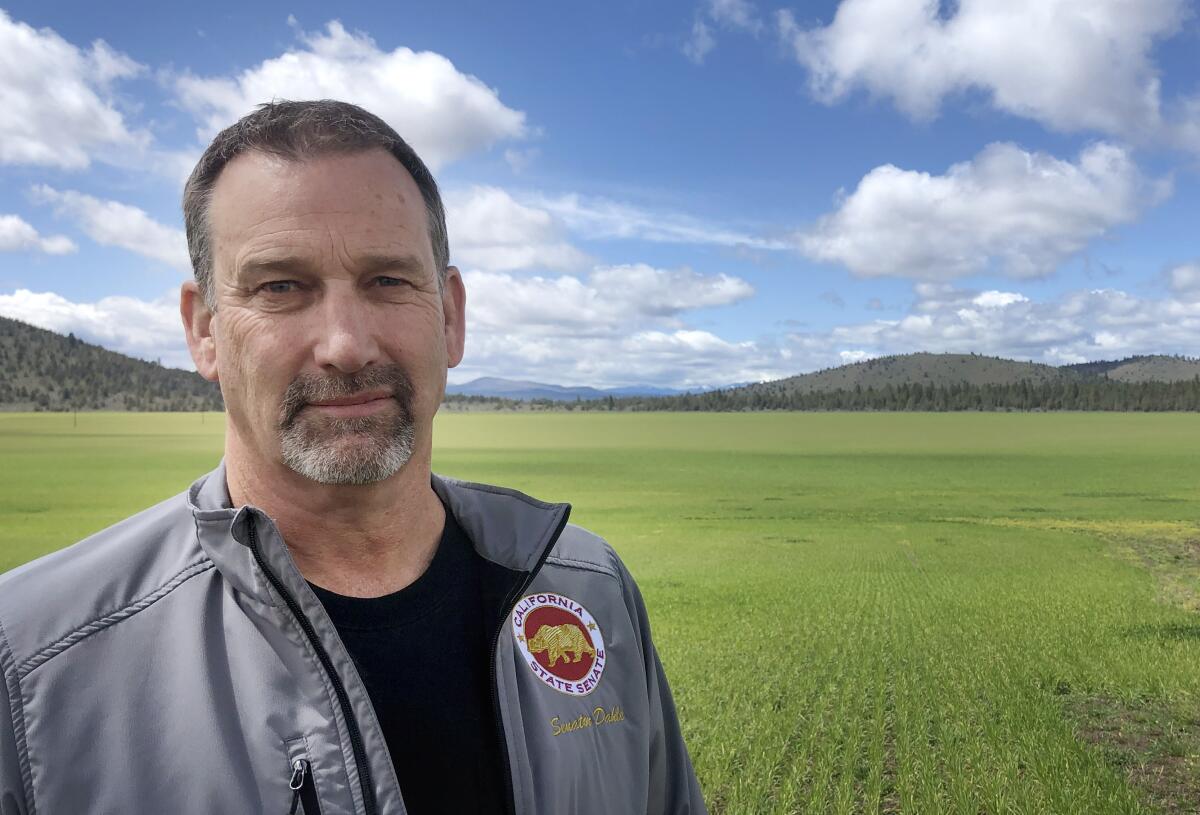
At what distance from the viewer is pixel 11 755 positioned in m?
1.84

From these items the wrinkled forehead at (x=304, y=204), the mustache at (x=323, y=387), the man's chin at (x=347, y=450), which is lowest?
the man's chin at (x=347, y=450)

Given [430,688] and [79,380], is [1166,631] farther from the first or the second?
[79,380]

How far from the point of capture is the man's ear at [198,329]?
8.60 feet

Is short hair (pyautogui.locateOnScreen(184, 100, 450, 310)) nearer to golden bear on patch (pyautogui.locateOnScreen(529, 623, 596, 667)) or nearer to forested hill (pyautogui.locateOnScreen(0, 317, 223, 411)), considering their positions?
golden bear on patch (pyautogui.locateOnScreen(529, 623, 596, 667))

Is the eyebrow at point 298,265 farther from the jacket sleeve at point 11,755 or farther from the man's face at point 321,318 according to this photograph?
the jacket sleeve at point 11,755

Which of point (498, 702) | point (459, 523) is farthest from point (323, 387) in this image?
point (498, 702)

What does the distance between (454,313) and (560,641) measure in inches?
44.8

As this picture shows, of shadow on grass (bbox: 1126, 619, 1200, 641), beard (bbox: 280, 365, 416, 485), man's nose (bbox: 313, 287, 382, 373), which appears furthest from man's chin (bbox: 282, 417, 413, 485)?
shadow on grass (bbox: 1126, 619, 1200, 641)

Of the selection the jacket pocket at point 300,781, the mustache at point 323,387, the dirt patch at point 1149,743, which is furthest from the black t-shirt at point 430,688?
the dirt patch at point 1149,743

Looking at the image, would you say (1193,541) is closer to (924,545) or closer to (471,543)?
(924,545)

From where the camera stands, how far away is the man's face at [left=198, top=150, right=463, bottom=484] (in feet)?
7.82

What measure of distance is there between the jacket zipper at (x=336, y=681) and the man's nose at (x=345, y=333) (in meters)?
0.48

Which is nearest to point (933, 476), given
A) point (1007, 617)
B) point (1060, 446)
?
point (1060, 446)

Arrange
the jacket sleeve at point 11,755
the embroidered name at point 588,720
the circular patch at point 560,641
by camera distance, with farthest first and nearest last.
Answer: the circular patch at point 560,641 → the embroidered name at point 588,720 → the jacket sleeve at point 11,755
